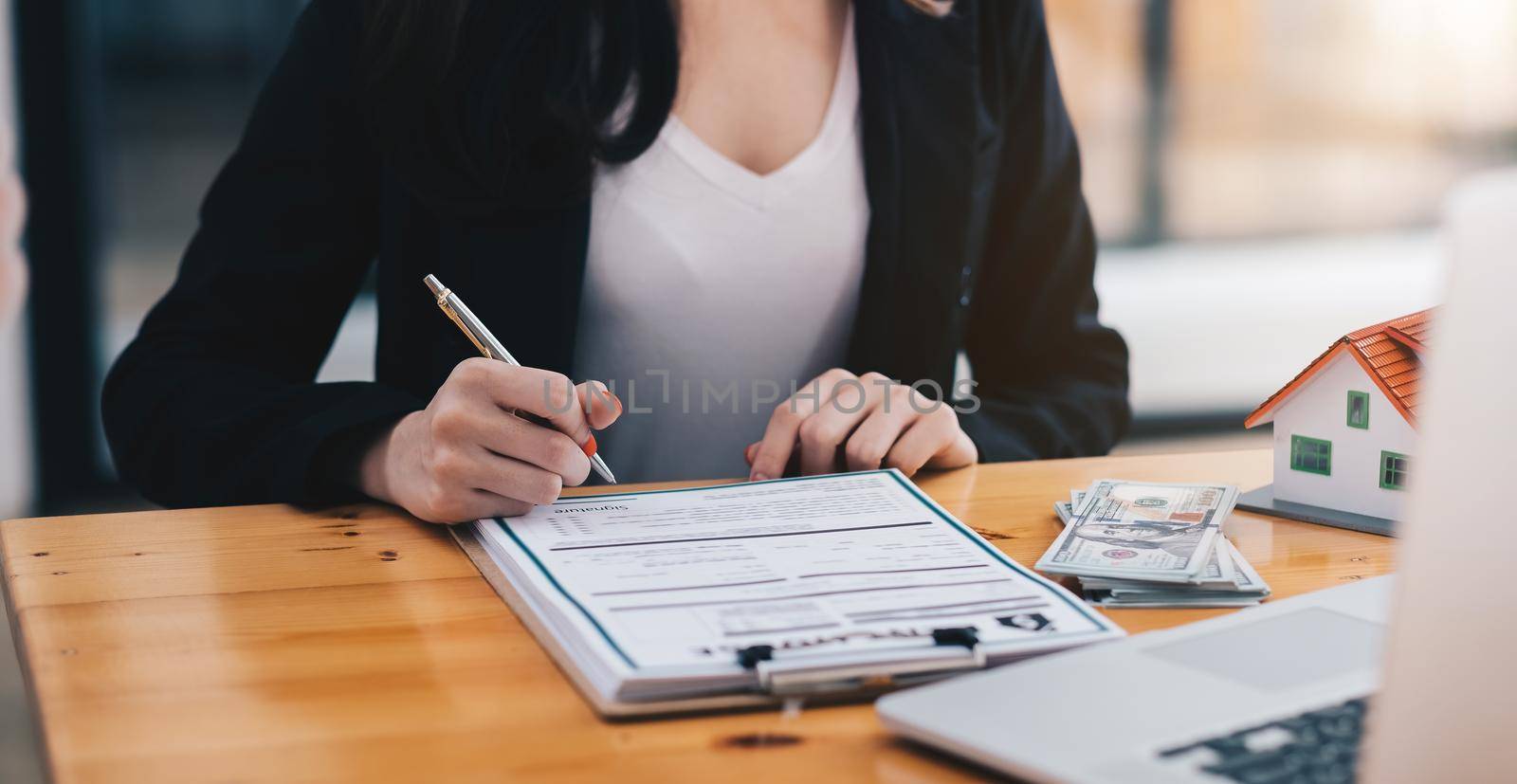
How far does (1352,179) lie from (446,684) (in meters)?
4.87

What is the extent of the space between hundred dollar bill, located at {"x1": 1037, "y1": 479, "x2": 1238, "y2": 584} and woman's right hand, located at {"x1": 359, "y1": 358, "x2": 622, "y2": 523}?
0.88ft

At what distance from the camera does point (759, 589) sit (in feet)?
2.07

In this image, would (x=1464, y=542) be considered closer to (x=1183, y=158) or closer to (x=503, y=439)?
(x=503, y=439)

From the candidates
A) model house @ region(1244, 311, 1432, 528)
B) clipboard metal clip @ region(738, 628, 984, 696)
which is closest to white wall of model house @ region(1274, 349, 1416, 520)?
model house @ region(1244, 311, 1432, 528)

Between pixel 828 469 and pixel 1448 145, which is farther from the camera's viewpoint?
pixel 1448 145

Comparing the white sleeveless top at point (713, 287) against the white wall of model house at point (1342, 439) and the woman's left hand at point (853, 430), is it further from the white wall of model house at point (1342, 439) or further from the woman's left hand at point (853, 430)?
the white wall of model house at point (1342, 439)

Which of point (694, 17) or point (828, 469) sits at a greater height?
point (694, 17)

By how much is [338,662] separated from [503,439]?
0.69 feet

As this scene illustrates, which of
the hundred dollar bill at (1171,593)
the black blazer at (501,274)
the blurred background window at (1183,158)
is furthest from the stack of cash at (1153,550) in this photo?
the blurred background window at (1183,158)

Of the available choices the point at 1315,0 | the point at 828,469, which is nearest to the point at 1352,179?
the point at 1315,0

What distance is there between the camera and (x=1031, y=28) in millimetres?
1351

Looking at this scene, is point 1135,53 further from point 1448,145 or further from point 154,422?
point 154,422

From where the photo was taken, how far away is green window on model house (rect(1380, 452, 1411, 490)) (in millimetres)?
802

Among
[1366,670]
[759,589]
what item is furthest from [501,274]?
[1366,670]
